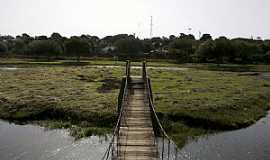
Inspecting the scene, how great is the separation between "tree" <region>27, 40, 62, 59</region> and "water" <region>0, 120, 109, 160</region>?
96051mm

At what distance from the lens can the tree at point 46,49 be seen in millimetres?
126125

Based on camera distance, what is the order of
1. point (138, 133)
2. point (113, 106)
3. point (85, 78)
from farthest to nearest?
point (85, 78) < point (113, 106) < point (138, 133)

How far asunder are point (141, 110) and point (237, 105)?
17.9 meters

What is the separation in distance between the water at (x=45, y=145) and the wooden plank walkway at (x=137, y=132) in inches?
140

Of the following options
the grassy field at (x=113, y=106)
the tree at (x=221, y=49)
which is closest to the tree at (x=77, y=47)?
the tree at (x=221, y=49)

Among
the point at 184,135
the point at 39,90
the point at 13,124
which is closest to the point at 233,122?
the point at 184,135

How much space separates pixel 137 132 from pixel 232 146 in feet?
32.9

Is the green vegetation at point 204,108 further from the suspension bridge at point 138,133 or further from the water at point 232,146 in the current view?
the suspension bridge at point 138,133

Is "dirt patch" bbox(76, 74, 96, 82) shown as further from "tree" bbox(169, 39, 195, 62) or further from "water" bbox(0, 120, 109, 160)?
"tree" bbox(169, 39, 195, 62)

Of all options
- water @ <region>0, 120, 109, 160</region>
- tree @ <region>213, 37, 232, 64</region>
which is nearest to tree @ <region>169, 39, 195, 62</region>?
tree @ <region>213, 37, 232, 64</region>

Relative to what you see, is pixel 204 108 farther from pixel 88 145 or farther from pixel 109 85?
pixel 109 85

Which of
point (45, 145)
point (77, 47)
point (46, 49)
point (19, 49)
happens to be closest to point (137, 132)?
point (45, 145)

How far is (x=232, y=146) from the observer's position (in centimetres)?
2894

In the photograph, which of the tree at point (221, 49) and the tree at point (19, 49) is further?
the tree at point (19, 49)
